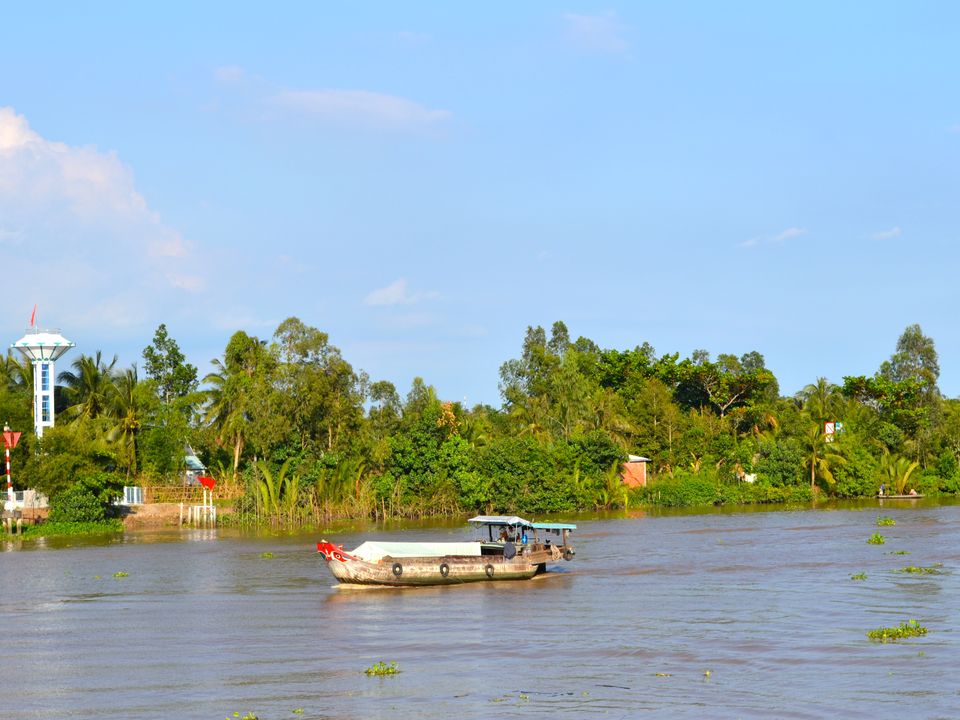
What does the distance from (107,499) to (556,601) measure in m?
37.7

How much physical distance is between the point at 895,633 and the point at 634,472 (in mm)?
58731

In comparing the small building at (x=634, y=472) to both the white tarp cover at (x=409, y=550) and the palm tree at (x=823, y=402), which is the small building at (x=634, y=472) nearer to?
the palm tree at (x=823, y=402)

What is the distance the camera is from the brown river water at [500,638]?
2186 cm

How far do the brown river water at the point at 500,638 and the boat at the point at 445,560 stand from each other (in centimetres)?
62

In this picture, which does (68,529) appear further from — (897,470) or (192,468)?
(897,470)

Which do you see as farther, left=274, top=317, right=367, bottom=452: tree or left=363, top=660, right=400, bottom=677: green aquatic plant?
left=274, top=317, right=367, bottom=452: tree

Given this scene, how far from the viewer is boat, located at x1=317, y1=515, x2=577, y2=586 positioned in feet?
125

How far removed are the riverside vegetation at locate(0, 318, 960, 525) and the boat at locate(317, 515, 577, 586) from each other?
2736 cm

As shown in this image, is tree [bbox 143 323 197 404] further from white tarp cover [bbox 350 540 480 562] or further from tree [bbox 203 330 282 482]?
white tarp cover [bbox 350 540 480 562]

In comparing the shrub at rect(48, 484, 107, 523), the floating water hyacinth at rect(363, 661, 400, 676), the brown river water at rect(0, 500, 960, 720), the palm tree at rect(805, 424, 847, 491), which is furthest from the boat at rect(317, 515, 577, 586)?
the palm tree at rect(805, 424, 847, 491)

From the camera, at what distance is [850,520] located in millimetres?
63781

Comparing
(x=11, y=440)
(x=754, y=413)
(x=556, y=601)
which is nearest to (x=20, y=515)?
(x=11, y=440)

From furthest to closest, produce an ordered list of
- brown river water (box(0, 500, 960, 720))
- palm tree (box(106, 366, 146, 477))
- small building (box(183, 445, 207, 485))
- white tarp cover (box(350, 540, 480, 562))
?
small building (box(183, 445, 207, 485)), palm tree (box(106, 366, 146, 477)), white tarp cover (box(350, 540, 480, 562)), brown river water (box(0, 500, 960, 720))

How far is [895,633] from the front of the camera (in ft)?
88.2
